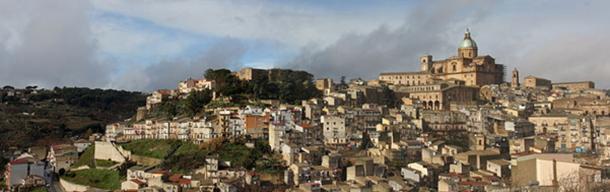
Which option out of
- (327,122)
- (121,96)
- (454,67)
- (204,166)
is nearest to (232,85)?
(327,122)

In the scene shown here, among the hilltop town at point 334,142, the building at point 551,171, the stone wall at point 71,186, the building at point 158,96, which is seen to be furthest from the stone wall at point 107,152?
the building at point 551,171

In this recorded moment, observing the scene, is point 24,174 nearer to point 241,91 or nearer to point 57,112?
point 241,91

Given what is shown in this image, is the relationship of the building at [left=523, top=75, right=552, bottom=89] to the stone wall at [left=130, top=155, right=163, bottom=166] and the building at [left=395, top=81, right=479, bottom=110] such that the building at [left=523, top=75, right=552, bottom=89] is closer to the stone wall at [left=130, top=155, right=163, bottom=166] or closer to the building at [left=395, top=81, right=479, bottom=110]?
the building at [left=395, top=81, right=479, bottom=110]

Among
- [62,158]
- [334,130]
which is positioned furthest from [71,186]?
[334,130]

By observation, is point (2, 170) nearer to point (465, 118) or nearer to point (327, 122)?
point (327, 122)

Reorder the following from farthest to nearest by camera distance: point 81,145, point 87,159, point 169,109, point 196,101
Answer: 1. point 169,109
2. point 81,145
3. point 196,101
4. point 87,159

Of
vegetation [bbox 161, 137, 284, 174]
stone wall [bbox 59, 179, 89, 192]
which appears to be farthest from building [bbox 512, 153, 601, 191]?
stone wall [bbox 59, 179, 89, 192]

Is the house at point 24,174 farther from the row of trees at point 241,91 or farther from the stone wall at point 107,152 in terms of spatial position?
the row of trees at point 241,91
